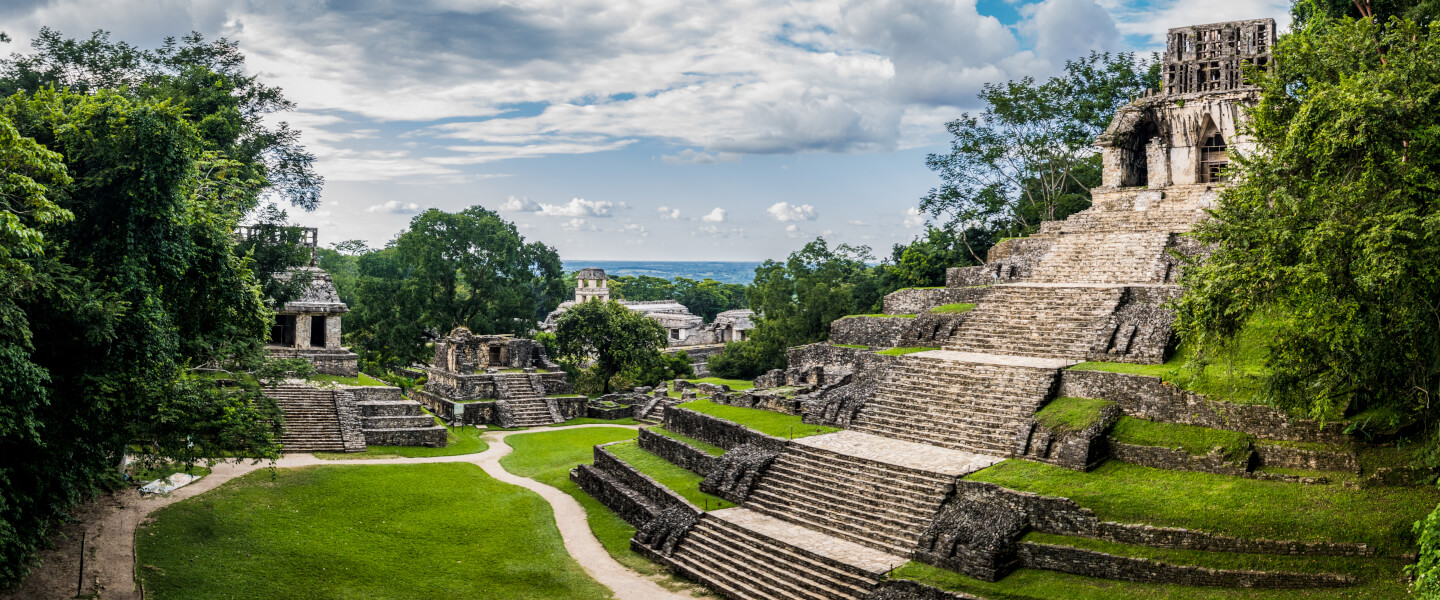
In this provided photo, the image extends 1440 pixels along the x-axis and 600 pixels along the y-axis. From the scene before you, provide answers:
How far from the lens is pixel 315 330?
35.3 meters

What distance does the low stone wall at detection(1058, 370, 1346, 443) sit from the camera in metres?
13.8

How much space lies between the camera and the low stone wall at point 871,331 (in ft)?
81.1

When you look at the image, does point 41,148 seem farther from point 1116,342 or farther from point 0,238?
point 1116,342

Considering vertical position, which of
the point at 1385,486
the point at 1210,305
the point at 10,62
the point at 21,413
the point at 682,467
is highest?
the point at 10,62

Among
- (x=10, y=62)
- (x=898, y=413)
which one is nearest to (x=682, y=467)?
Answer: (x=898, y=413)

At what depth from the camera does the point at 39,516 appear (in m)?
12.3

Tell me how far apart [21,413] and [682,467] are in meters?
13.2

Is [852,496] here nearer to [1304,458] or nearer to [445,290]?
[1304,458]

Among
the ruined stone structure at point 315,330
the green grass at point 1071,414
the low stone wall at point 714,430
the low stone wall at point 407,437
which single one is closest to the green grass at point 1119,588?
the green grass at point 1071,414

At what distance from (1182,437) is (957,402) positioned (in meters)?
4.51

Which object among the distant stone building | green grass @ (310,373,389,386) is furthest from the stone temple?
the distant stone building

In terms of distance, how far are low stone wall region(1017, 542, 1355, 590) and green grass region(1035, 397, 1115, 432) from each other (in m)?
3.25

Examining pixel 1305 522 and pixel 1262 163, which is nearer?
pixel 1305 522

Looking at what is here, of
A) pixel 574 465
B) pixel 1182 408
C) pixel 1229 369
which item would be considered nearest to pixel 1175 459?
pixel 1182 408
